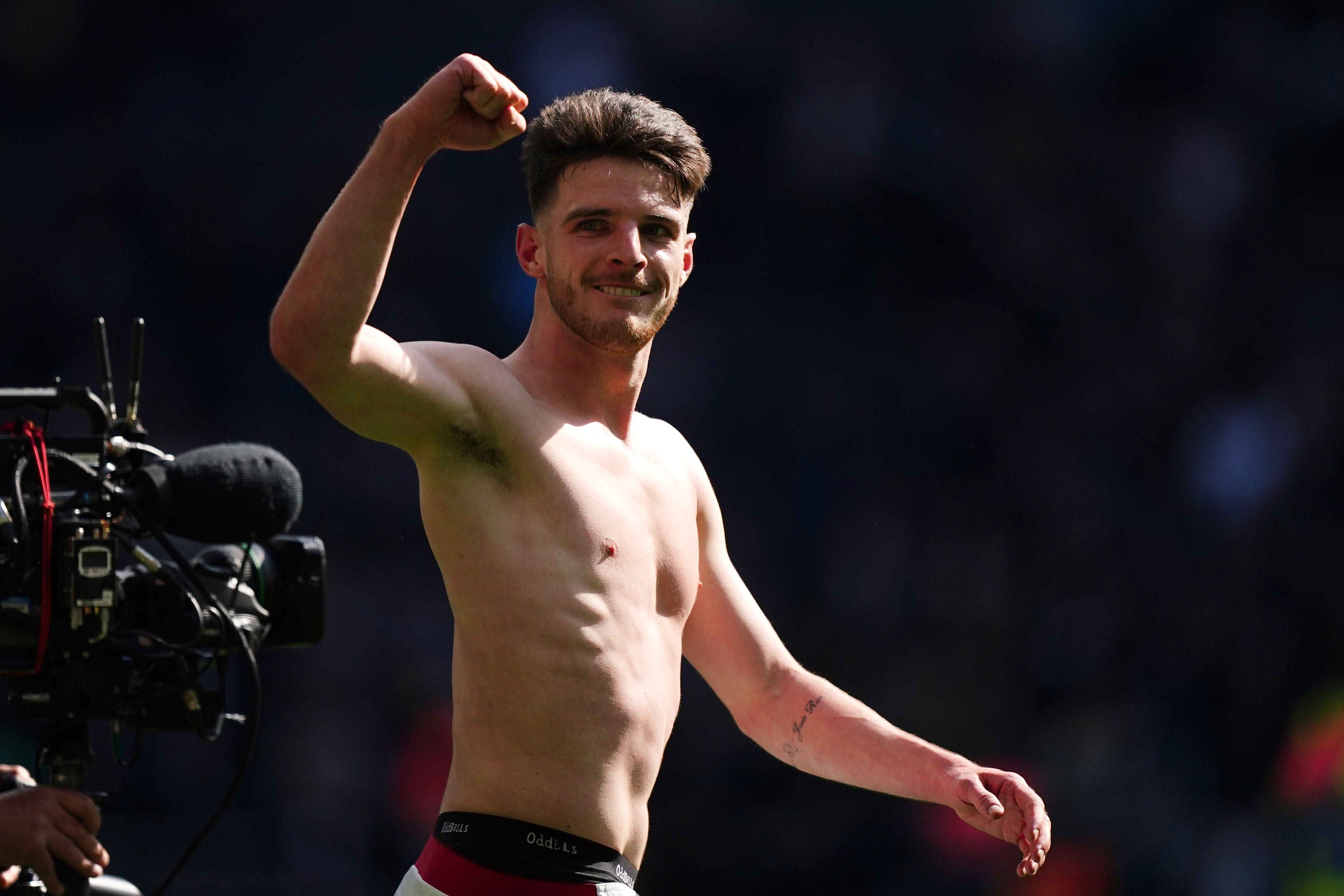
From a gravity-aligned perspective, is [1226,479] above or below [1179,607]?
above

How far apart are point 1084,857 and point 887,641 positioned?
1585 mm

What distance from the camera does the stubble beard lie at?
98.3 inches

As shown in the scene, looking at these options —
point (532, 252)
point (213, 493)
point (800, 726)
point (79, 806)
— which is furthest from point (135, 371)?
point (800, 726)

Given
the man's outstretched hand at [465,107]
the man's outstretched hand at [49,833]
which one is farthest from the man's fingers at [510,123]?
the man's outstretched hand at [49,833]

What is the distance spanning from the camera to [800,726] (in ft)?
9.20

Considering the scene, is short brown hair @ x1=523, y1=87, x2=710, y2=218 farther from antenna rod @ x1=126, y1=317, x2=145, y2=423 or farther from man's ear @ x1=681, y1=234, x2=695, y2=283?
antenna rod @ x1=126, y1=317, x2=145, y2=423

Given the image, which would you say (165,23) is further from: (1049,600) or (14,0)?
(1049,600)

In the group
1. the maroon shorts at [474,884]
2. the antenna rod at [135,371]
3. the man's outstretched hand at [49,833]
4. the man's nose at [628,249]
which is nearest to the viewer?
the maroon shorts at [474,884]

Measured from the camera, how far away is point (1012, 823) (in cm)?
240

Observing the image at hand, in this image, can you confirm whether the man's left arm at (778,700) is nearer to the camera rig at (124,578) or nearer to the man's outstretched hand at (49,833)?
the camera rig at (124,578)

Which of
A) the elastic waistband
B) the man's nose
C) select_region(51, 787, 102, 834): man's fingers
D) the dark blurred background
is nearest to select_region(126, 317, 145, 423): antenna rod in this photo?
select_region(51, 787, 102, 834): man's fingers

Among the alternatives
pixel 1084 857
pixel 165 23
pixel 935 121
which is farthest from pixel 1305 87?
pixel 165 23

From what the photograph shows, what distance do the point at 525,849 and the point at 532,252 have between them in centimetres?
102

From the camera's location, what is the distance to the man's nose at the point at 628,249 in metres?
2.46
